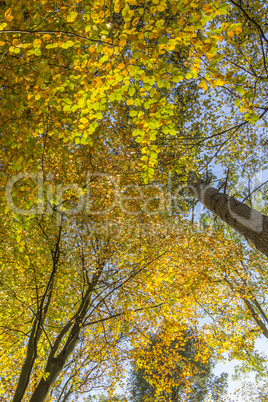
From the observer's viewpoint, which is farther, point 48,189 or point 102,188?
point 102,188

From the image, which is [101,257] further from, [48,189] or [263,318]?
[263,318]

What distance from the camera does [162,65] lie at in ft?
7.63

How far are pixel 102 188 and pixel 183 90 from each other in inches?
184

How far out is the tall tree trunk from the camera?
4.33 meters

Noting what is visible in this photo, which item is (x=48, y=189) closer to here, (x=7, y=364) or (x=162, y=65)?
(x=162, y=65)

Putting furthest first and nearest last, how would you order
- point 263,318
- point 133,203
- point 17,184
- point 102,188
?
point 263,318
point 133,203
point 102,188
point 17,184

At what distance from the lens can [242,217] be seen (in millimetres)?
4859

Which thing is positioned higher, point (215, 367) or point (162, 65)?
point (162, 65)

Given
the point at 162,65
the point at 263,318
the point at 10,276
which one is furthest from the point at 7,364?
the point at 263,318

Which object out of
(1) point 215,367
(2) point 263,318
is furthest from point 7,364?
(1) point 215,367

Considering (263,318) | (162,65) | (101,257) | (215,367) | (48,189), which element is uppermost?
(101,257)

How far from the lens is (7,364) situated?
310 inches

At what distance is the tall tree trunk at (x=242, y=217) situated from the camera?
4.33m

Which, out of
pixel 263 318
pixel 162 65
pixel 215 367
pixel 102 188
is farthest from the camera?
pixel 215 367
